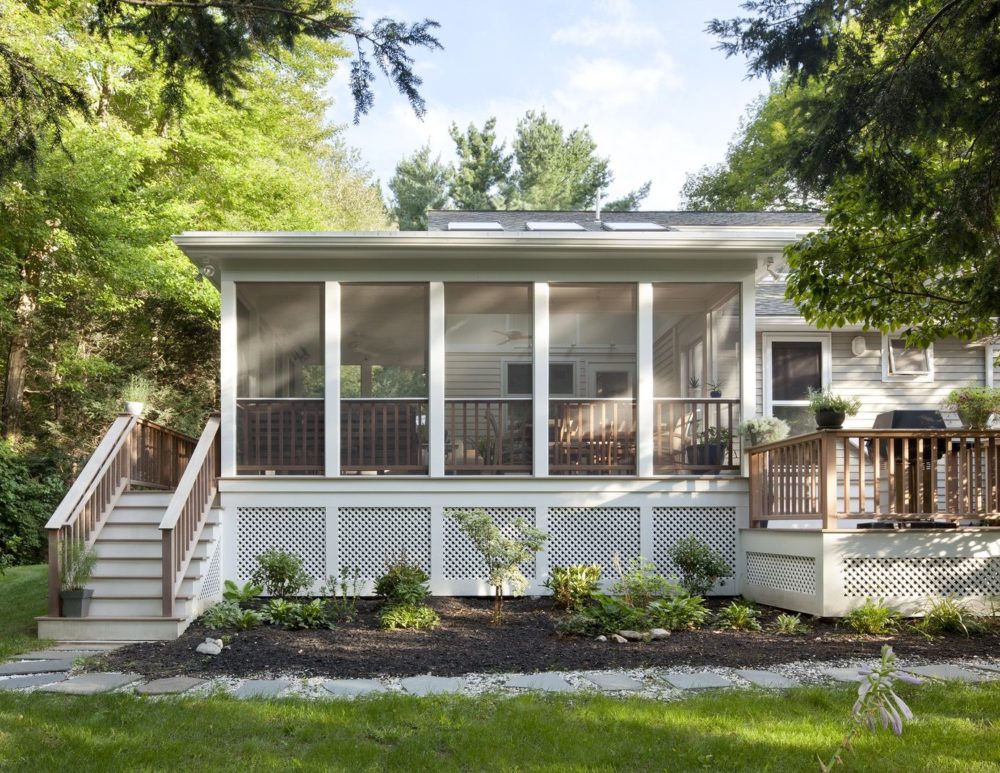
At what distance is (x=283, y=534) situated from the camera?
9.16 meters

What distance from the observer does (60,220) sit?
45.7ft

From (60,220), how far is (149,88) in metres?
3.01

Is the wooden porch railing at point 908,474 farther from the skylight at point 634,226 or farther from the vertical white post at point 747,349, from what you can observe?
the skylight at point 634,226

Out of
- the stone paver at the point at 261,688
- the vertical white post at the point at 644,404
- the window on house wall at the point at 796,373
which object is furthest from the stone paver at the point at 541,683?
the window on house wall at the point at 796,373

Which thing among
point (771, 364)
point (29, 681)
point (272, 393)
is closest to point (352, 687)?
point (29, 681)

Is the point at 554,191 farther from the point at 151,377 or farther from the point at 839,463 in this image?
the point at 839,463

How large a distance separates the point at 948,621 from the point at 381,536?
519 centimetres

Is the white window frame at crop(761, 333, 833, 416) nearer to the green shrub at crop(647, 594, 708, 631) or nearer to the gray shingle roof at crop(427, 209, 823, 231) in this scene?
the gray shingle roof at crop(427, 209, 823, 231)

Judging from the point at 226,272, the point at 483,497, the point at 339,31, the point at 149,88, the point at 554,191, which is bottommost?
the point at 483,497

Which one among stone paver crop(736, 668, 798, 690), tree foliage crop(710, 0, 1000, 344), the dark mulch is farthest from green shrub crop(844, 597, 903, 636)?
tree foliage crop(710, 0, 1000, 344)

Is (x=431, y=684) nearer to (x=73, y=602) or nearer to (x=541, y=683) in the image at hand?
(x=541, y=683)

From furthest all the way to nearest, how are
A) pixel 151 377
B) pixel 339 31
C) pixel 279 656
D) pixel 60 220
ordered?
pixel 151 377 < pixel 60 220 < pixel 279 656 < pixel 339 31

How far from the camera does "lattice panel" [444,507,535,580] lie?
30.1ft

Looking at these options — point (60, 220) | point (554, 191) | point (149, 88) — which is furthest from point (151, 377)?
point (554, 191)
